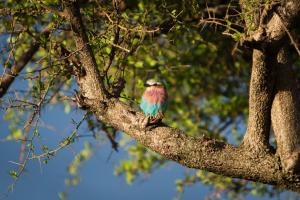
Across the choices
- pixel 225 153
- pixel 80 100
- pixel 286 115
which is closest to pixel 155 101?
pixel 80 100

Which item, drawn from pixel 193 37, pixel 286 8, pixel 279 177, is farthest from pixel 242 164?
pixel 193 37

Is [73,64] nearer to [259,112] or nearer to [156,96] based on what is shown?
[156,96]

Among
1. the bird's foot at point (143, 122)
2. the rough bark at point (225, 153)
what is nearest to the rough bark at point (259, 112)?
the rough bark at point (225, 153)

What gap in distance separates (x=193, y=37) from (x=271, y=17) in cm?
233

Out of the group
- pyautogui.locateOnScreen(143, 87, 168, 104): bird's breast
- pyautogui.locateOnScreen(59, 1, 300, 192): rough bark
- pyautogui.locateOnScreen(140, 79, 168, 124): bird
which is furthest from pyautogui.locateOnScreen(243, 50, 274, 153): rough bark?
pyautogui.locateOnScreen(143, 87, 168, 104): bird's breast

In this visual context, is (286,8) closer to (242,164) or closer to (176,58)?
(242,164)

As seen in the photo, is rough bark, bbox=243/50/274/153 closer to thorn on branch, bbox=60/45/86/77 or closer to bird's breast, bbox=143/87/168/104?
bird's breast, bbox=143/87/168/104

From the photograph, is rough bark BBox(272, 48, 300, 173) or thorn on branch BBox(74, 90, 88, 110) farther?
thorn on branch BBox(74, 90, 88, 110)

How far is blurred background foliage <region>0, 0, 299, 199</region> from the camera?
430cm

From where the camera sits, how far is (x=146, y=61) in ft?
21.2

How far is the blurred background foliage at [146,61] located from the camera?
430 centimetres

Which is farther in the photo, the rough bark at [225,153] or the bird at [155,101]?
the bird at [155,101]

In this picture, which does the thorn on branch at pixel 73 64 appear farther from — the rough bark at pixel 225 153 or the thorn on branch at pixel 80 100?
the rough bark at pixel 225 153

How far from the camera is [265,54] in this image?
3455 millimetres
